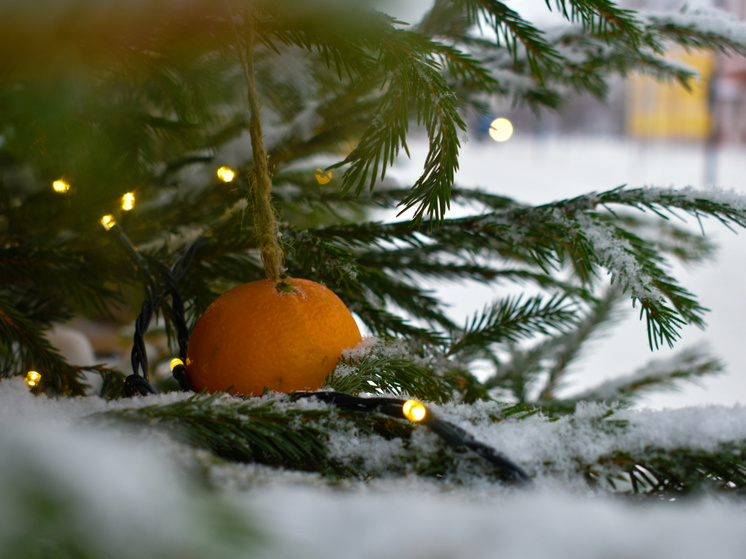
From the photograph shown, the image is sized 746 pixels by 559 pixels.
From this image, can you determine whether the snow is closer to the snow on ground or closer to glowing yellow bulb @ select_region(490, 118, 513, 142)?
the snow on ground

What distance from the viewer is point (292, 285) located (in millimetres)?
304

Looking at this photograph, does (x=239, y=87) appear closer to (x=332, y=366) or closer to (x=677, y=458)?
(x=332, y=366)

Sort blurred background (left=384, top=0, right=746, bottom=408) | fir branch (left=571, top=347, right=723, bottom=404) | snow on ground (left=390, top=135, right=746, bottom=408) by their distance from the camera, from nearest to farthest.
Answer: fir branch (left=571, top=347, right=723, bottom=404) < blurred background (left=384, top=0, right=746, bottom=408) < snow on ground (left=390, top=135, right=746, bottom=408)

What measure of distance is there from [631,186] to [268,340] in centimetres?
88

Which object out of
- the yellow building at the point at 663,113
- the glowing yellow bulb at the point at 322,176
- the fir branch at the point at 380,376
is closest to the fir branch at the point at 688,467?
the fir branch at the point at 380,376

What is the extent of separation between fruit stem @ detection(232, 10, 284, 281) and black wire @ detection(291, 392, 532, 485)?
100mm

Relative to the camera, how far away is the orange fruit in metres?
0.29

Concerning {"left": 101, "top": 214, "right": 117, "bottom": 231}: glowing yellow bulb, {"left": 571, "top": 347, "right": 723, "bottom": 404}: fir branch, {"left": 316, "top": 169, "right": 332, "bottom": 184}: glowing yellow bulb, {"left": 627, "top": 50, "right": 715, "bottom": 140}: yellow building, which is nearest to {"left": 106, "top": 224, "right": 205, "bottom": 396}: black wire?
{"left": 101, "top": 214, "right": 117, "bottom": 231}: glowing yellow bulb

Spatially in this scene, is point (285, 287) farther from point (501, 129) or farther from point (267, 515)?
point (501, 129)

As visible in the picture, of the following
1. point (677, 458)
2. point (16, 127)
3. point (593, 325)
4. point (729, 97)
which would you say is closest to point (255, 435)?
point (677, 458)

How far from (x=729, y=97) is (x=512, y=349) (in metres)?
5.29

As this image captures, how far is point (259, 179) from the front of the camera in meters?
0.31

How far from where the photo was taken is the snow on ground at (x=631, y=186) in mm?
→ 1220

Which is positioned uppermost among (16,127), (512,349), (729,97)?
(729,97)
